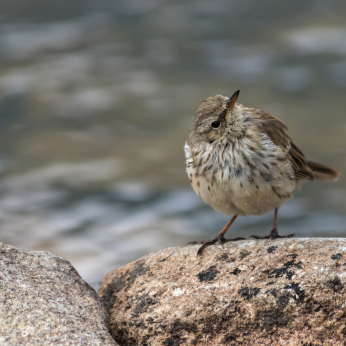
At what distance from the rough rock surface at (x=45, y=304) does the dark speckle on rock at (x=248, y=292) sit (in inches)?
42.0

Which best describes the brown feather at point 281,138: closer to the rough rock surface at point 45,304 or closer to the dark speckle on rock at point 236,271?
the dark speckle on rock at point 236,271

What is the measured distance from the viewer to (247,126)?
554 centimetres

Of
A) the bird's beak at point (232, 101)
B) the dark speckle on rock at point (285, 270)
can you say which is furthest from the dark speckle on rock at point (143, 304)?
the bird's beak at point (232, 101)

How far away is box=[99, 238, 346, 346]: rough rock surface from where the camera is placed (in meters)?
4.07

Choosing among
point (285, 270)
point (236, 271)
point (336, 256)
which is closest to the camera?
point (336, 256)

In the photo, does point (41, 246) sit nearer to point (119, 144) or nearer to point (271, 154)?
point (119, 144)

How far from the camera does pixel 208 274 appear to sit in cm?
473

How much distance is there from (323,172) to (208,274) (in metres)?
2.66

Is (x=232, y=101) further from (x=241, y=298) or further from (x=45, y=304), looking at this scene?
(x=45, y=304)

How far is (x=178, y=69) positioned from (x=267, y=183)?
26.8 ft

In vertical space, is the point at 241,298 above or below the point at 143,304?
below

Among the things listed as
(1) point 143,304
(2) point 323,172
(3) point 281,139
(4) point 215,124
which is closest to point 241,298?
(1) point 143,304

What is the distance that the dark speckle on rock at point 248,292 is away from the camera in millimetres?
4297

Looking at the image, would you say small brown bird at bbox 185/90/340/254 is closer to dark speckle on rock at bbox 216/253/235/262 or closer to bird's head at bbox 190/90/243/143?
bird's head at bbox 190/90/243/143
